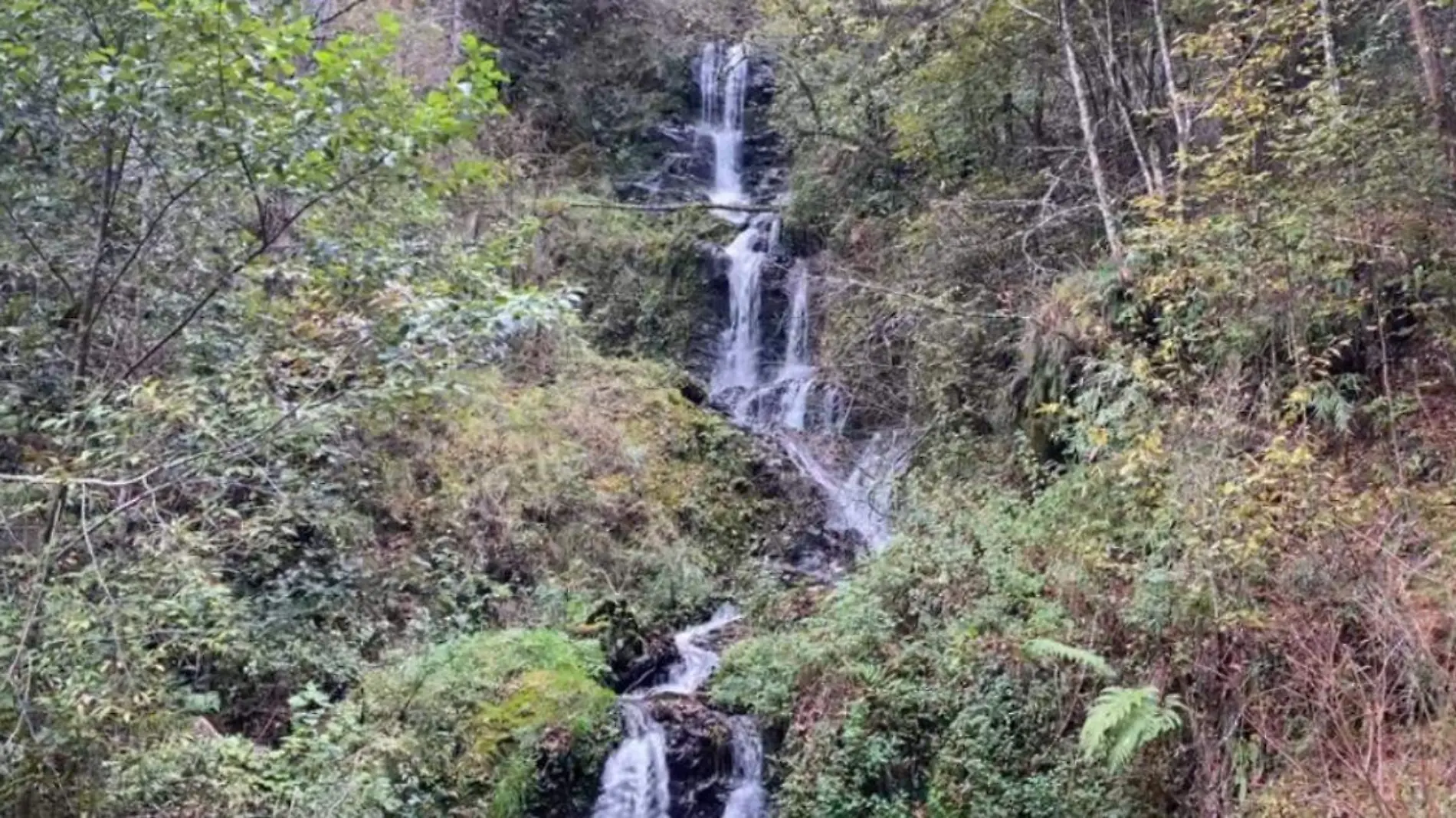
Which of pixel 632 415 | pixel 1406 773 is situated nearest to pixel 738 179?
pixel 632 415

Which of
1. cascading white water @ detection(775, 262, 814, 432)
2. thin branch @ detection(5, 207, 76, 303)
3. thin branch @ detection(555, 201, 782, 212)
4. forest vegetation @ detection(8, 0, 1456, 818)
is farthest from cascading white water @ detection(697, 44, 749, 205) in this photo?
thin branch @ detection(5, 207, 76, 303)

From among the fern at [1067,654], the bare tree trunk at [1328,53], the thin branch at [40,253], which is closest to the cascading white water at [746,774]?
the fern at [1067,654]

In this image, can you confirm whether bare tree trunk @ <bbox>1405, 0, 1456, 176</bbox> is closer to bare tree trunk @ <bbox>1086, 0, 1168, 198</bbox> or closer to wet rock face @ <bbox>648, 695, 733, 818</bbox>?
bare tree trunk @ <bbox>1086, 0, 1168, 198</bbox>

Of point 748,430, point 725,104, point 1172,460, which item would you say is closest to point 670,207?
point 725,104

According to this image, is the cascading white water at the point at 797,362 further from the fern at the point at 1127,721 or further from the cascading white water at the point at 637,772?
the fern at the point at 1127,721

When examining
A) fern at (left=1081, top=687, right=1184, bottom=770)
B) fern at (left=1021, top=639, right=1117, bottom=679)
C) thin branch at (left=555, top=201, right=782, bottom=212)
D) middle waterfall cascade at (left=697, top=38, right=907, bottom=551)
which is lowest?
fern at (left=1081, top=687, right=1184, bottom=770)

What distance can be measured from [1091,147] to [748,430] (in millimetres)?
6290

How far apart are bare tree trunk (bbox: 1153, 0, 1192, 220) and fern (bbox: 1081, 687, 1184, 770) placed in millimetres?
3912

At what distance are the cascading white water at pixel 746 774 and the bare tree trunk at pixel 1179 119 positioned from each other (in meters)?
5.39

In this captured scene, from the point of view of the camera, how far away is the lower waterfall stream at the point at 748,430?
814cm

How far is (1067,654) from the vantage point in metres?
6.25

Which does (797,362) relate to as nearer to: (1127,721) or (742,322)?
(742,322)

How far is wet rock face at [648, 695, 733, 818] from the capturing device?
8.10 meters

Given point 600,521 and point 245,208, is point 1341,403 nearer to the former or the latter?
point 600,521
